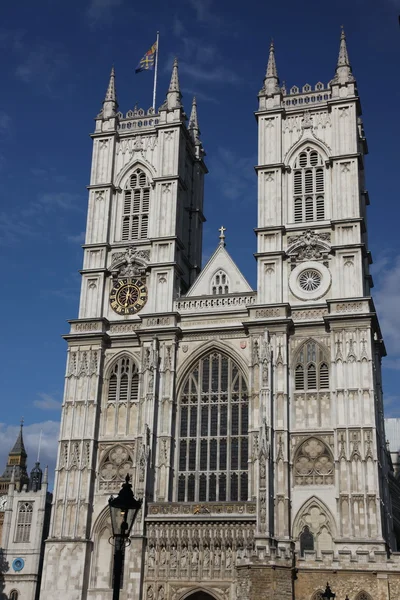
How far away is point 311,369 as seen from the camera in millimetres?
39312

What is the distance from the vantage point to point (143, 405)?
131 feet

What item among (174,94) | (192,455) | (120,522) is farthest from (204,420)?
(120,522)

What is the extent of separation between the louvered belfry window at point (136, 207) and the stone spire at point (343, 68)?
12647mm

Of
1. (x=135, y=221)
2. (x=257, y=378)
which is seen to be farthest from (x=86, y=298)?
(x=257, y=378)

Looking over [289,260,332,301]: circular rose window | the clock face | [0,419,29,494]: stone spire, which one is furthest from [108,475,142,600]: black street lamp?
[0,419,29,494]: stone spire

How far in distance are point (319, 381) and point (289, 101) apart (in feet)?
57.0

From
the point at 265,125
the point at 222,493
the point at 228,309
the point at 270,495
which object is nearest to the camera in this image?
the point at 270,495

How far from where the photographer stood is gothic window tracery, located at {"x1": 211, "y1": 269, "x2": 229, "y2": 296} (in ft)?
141

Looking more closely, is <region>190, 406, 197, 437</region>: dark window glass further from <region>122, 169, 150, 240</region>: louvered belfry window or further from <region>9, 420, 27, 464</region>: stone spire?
<region>9, 420, 27, 464</region>: stone spire

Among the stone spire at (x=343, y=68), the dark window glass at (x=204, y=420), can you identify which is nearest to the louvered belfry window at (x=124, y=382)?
the dark window glass at (x=204, y=420)

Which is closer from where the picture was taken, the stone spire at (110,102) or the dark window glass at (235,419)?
the dark window glass at (235,419)

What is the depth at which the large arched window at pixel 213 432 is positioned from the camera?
38531 millimetres

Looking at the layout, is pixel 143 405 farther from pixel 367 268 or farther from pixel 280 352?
pixel 367 268

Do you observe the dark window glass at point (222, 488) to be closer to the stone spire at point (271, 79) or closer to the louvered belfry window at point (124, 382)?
the louvered belfry window at point (124, 382)
